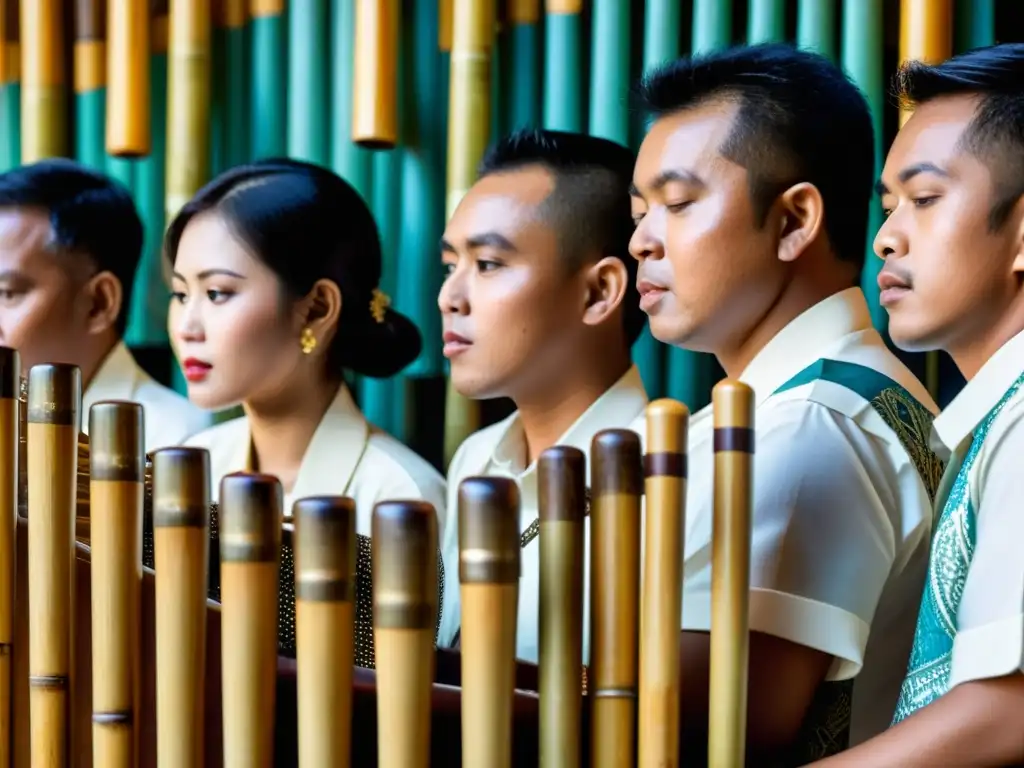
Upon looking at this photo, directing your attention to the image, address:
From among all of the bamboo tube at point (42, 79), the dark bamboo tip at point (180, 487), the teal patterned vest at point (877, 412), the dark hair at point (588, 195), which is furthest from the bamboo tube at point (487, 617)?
the bamboo tube at point (42, 79)

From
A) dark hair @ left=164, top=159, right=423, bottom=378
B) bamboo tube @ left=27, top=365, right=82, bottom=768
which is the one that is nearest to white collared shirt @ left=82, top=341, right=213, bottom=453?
dark hair @ left=164, top=159, right=423, bottom=378

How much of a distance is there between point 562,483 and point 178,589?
0.50ft

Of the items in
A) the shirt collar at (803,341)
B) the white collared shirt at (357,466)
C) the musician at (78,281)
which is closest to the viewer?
the shirt collar at (803,341)

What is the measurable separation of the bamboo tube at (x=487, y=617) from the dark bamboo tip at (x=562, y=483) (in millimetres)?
22

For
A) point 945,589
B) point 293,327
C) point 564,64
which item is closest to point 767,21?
point 564,64

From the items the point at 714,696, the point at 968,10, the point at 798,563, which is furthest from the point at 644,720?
the point at 968,10

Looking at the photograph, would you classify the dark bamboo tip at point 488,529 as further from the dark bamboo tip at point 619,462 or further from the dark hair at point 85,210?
the dark hair at point 85,210

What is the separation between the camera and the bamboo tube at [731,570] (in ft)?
2.00

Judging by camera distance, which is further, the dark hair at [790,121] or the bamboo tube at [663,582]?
the dark hair at [790,121]

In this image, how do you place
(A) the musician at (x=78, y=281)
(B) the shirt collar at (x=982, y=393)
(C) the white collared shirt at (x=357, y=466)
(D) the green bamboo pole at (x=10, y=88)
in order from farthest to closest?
(D) the green bamboo pole at (x=10, y=88) → (A) the musician at (x=78, y=281) → (C) the white collared shirt at (x=357, y=466) → (B) the shirt collar at (x=982, y=393)

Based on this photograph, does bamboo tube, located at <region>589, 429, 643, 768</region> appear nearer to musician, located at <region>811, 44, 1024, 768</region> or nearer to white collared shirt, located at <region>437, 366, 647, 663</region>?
musician, located at <region>811, 44, 1024, 768</region>

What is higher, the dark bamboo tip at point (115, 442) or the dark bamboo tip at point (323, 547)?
the dark bamboo tip at point (115, 442)

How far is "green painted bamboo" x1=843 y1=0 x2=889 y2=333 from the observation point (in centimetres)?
103

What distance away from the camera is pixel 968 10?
3.37ft
